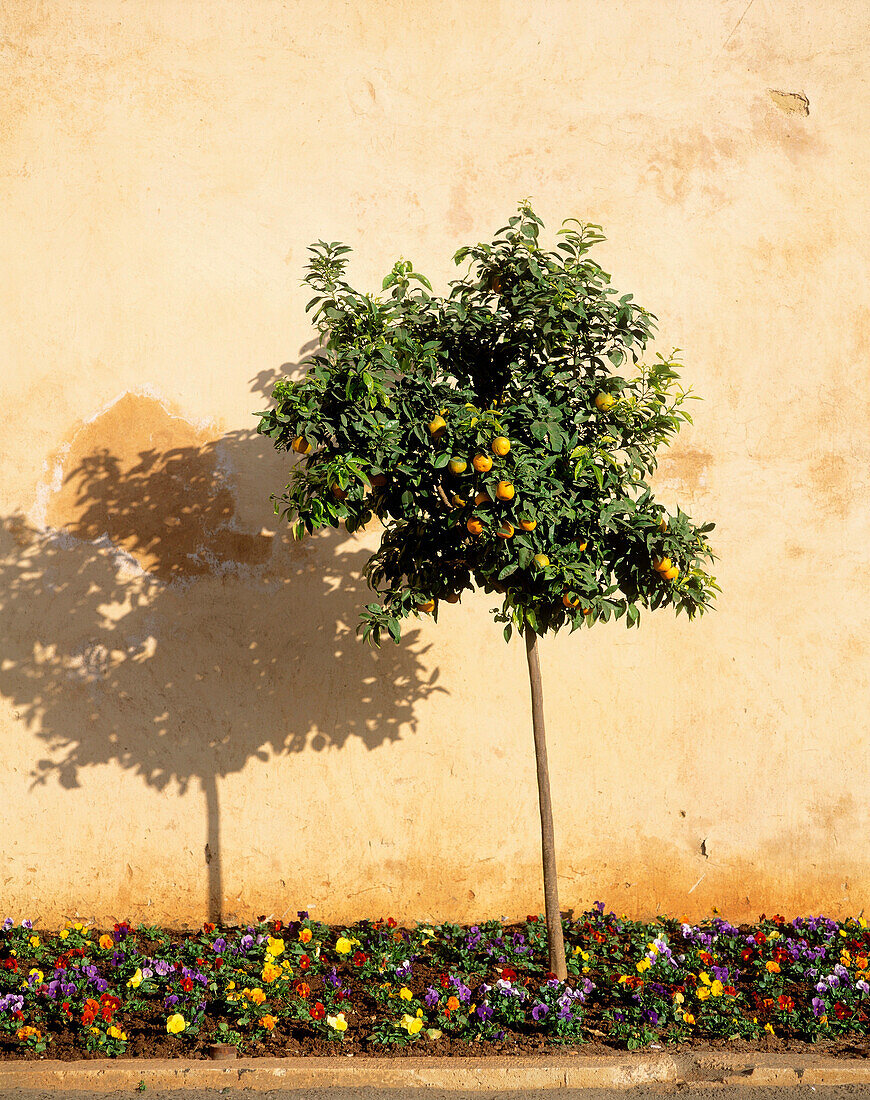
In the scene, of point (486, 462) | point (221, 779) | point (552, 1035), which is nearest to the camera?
point (486, 462)

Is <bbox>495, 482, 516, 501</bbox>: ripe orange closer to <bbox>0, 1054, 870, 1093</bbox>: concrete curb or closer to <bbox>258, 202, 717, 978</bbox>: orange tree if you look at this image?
<bbox>258, 202, 717, 978</bbox>: orange tree

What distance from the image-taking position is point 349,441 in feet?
9.53

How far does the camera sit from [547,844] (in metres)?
3.43

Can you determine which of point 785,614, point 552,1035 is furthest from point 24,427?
point 785,614

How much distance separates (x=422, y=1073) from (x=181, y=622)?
2333 mm

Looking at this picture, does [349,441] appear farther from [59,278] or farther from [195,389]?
[59,278]

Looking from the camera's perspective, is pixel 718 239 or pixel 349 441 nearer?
pixel 349 441

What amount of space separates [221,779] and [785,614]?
9.93ft

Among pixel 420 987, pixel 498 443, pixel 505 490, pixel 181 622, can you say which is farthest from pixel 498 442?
pixel 420 987

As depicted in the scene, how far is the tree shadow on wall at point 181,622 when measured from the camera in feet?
13.6

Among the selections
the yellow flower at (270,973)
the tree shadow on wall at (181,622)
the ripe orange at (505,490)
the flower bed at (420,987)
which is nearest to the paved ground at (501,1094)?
the flower bed at (420,987)

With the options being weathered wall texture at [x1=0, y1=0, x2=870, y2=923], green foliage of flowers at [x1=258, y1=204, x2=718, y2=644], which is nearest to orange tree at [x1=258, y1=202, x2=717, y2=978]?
green foliage of flowers at [x1=258, y1=204, x2=718, y2=644]

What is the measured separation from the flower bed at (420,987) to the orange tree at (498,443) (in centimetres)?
148

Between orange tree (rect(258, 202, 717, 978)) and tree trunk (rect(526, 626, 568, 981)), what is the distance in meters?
0.28
